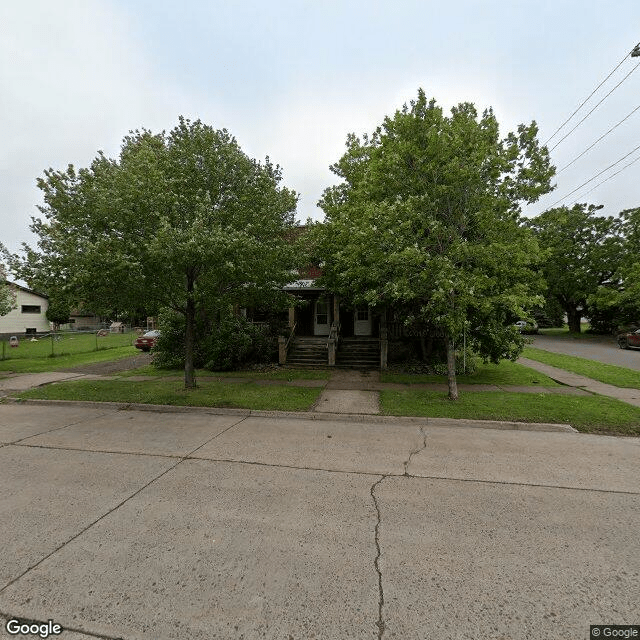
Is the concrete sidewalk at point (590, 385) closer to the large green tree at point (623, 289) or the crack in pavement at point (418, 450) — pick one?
the crack in pavement at point (418, 450)

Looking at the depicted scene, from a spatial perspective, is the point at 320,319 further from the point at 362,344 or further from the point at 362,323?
the point at 362,344

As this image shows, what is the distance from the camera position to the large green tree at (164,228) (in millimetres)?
7828

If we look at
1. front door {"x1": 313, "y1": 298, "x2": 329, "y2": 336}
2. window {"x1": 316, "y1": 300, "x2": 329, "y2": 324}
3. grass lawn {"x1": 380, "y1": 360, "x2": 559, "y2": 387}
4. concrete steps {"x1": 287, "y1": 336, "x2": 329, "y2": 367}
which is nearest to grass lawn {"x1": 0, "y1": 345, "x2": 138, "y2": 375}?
concrete steps {"x1": 287, "y1": 336, "x2": 329, "y2": 367}

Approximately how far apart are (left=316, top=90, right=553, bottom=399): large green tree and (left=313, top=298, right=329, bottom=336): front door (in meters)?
9.27

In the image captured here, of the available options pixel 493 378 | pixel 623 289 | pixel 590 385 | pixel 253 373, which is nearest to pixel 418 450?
pixel 493 378

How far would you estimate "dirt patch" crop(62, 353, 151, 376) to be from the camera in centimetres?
1381

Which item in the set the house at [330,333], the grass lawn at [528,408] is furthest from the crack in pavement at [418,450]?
the house at [330,333]

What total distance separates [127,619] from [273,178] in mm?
10045

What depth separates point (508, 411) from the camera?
24.4 ft

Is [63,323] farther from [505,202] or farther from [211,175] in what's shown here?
[505,202]

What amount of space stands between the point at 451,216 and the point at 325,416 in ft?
18.5

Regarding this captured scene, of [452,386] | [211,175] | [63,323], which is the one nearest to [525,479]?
[452,386]

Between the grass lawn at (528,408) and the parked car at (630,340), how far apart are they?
54.2ft

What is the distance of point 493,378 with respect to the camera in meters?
11.6
